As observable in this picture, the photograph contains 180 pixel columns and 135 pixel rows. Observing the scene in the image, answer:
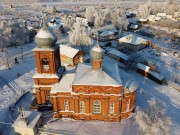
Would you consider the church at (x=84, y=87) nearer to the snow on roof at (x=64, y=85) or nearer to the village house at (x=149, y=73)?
the snow on roof at (x=64, y=85)

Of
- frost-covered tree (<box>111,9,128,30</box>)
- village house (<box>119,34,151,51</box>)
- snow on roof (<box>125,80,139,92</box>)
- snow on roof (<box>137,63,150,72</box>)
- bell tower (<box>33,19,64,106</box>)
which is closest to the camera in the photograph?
bell tower (<box>33,19,64,106</box>)

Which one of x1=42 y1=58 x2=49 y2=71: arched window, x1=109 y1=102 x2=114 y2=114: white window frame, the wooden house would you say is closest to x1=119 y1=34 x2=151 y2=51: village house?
the wooden house

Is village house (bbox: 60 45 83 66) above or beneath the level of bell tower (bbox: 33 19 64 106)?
beneath

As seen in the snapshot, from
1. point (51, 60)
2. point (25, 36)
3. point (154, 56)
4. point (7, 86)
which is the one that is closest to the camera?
point (51, 60)

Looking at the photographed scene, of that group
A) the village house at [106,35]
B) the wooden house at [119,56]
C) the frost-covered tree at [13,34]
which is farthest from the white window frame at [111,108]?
the village house at [106,35]

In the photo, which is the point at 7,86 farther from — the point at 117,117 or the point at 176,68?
the point at 176,68

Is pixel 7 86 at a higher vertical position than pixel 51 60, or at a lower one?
lower

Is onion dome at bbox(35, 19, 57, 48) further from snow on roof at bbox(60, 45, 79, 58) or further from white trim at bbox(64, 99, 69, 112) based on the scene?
snow on roof at bbox(60, 45, 79, 58)

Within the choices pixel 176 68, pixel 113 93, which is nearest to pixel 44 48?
pixel 113 93
